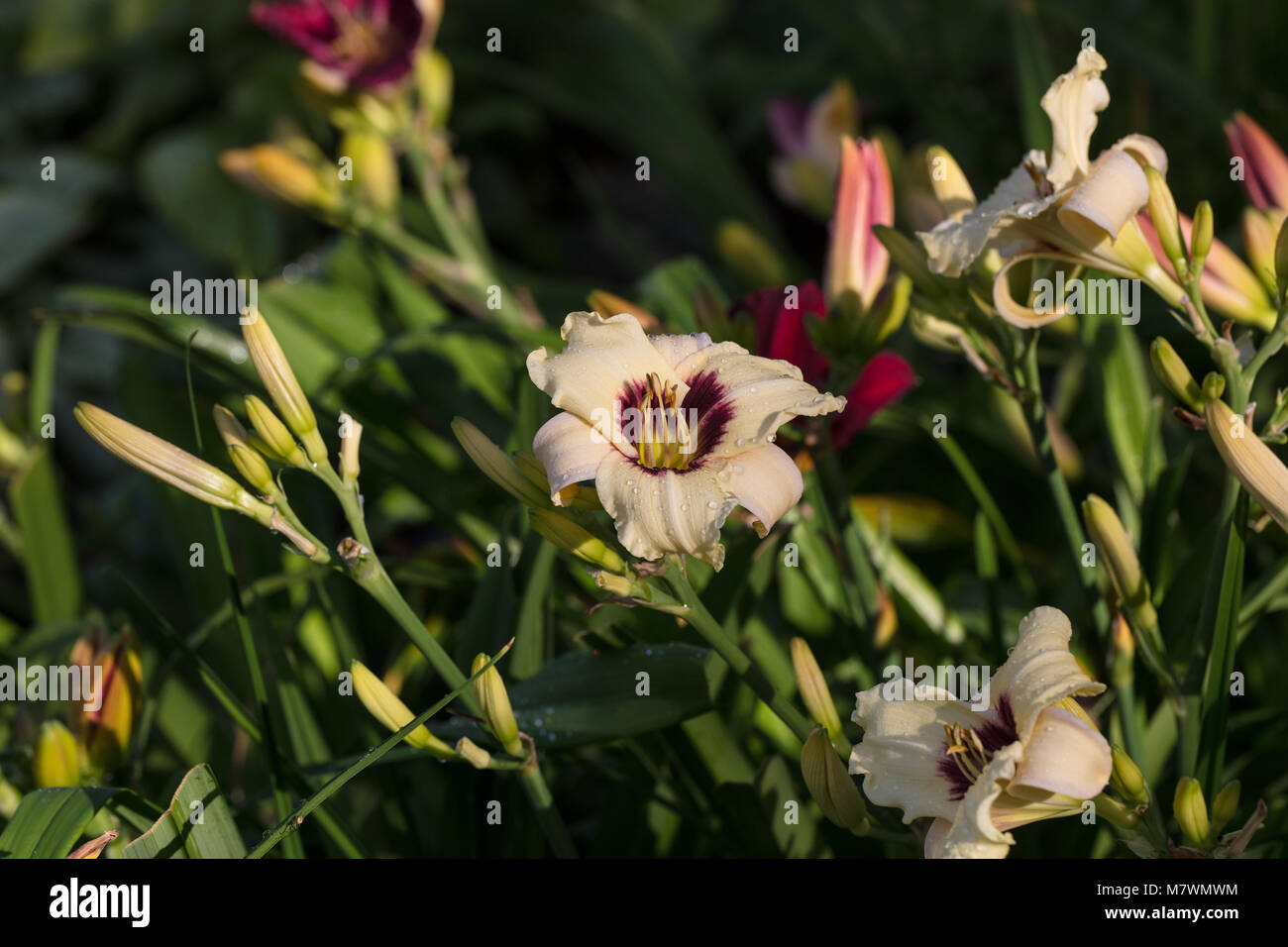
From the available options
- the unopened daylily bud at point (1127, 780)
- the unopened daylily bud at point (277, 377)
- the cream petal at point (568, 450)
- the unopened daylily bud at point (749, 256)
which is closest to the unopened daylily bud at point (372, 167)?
the unopened daylily bud at point (749, 256)

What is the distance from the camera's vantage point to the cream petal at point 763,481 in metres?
0.50

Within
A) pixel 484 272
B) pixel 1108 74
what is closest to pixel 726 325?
pixel 484 272

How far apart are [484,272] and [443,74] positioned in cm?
23

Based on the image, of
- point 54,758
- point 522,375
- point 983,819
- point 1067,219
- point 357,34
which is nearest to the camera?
point 983,819

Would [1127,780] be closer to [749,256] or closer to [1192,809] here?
[1192,809]

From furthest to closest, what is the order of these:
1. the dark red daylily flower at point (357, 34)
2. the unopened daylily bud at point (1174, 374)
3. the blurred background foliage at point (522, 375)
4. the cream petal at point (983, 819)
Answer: the dark red daylily flower at point (357, 34)
the blurred background foliage at point (522, 375)
the unopened daylily bud at point (1174, 374)
the cream petal at point (983, 819)

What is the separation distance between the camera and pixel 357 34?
1184mm

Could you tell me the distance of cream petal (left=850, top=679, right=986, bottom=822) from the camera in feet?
1.71

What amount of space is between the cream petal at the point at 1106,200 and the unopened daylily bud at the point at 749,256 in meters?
0.70

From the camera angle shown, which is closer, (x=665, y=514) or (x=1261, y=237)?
(x=665, y=514)

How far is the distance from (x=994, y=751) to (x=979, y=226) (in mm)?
281

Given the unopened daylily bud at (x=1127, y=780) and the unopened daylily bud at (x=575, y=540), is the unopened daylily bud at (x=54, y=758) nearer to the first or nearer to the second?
the unopened daylily bud at (x=575, y=540)

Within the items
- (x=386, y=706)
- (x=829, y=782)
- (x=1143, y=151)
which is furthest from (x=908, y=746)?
(x=1143, y=151)
